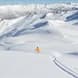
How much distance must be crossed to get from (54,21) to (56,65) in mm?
406

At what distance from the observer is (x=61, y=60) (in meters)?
1.07

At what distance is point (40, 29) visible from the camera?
52.0 inches

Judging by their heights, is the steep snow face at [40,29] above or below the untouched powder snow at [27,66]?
above

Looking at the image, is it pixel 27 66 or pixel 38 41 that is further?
pixel 38 41

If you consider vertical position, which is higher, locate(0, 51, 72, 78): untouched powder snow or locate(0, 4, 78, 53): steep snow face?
locate(0, 4, 78, 53): steep snow face

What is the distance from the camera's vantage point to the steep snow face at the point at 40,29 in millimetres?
1198

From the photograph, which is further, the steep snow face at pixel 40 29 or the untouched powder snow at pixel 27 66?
the steep snow face at pixel 40 29

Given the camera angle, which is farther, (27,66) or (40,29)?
(40,29)

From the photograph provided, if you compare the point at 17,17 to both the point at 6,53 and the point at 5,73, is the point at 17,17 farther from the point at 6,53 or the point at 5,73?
the point at 5,73

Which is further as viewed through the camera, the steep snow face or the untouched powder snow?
the steep snow face

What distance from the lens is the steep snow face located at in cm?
120

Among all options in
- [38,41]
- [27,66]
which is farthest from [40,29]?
[27,66]

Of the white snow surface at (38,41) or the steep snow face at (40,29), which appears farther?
the steep snow face at (40,29)

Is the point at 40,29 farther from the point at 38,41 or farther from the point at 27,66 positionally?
the point at 27,66
